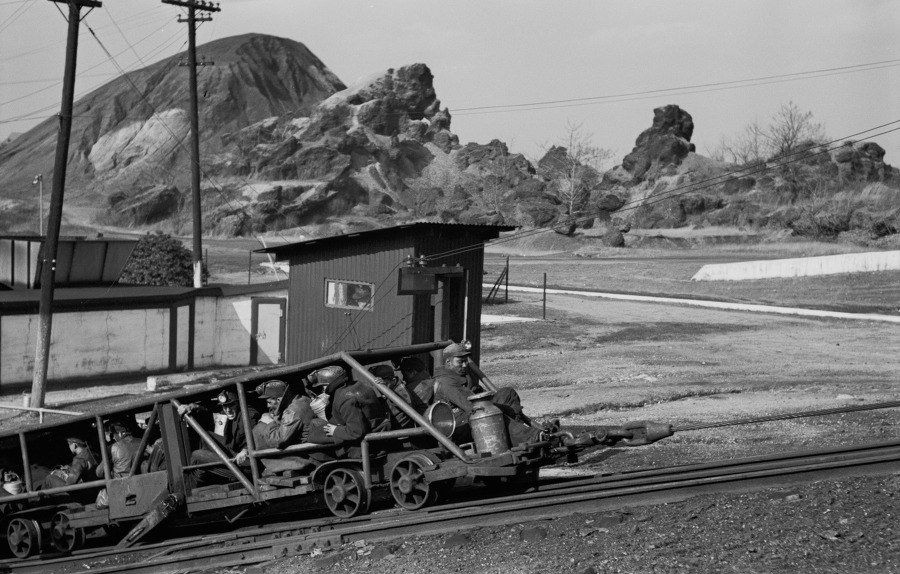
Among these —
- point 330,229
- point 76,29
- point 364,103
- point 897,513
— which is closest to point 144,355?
point 76,29

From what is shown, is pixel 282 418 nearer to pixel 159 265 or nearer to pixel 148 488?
pixel 148 488

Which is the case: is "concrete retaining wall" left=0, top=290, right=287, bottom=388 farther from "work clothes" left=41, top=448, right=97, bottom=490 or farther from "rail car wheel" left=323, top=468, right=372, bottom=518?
"rail car wheel" left=323, top=468, right=372, bottom=518

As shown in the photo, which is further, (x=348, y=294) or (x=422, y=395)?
(x=348, y=294)

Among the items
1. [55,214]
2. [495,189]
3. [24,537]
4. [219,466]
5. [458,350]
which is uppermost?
[495,189]

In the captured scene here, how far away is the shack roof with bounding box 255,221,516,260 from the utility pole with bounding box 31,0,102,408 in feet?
16.0

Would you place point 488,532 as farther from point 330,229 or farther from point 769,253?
point 330,229

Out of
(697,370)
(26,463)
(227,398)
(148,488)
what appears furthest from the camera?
(697,370)

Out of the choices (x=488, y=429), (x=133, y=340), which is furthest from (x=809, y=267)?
(x=488, y=429)

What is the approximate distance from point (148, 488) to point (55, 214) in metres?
12.5

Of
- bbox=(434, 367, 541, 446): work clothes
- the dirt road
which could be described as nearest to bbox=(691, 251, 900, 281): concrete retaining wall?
the dirt road

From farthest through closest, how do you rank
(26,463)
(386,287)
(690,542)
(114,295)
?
1. (114,295)
2. (386,287)
3. (26,463)
4. (690,542)

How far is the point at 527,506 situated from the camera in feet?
30.5

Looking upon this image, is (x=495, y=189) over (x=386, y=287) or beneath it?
over

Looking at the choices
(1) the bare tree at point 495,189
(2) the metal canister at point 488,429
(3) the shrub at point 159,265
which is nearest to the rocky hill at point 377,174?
(1) the bare tree at point 495,189
